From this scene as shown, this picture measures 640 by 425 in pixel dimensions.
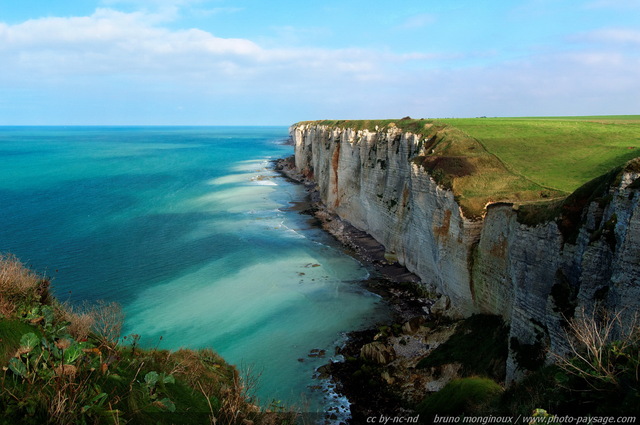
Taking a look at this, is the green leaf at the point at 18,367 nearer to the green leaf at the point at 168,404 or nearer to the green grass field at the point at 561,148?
the green leaf at the point at 168,404

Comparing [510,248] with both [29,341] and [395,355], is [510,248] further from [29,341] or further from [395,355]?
[29,341]

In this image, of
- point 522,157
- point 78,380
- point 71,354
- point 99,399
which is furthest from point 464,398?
point 522,157

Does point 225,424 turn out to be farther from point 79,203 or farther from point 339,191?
point 79,203

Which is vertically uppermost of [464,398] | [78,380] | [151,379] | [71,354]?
[71,354]

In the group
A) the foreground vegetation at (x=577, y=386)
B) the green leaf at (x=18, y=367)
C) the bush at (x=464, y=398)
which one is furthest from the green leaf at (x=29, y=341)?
the bush at (x=464, y=398)

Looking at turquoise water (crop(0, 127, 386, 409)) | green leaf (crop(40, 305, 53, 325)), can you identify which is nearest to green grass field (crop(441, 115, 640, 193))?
turquoise water (crop(0, 127, 386, 409))

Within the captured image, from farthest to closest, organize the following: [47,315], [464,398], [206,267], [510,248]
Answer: [206,267] → [510,248] → [464,398] → [47,315]

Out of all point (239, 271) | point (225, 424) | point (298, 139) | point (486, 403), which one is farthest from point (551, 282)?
point (298, 139)
